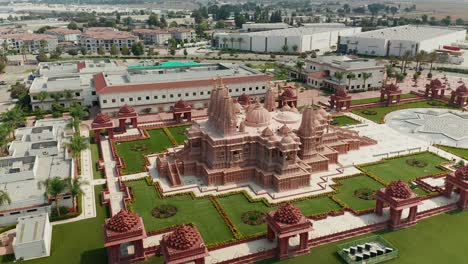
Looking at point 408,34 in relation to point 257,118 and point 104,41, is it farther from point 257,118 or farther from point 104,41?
point 257,118

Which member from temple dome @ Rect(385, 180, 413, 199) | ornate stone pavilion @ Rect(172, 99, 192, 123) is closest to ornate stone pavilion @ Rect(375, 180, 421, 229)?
temple dome @ Rect(385, 180, 413, 199)

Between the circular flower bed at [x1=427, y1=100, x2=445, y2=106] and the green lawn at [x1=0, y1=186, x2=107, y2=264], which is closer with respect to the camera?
the green lawn at [x1=0, y1=186, x2=107, y2=264]

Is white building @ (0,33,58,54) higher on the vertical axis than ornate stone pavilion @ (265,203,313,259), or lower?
higher

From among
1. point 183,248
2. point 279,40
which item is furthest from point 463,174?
point 279,40

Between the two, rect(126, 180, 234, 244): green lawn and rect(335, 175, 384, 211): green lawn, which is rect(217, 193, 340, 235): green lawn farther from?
rect(335, 175, 384, 211): green lawn

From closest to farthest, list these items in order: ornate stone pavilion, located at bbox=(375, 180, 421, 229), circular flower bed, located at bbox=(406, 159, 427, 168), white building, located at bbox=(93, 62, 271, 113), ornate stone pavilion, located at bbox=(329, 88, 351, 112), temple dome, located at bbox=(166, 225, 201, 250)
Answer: temple dome, located at bbox=(166, 225, 201, 250), ornate stone pavilion, located at bbox=(375, 180, 421, 229), circular flower bed, located at bbox=(406, 159, 427, 168), white building, located at bbox=(93, 62, 271, 113), ornate stone pavilion, located at bbox=(329, 88, 351, 112)

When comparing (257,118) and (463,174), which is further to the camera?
(257,118)

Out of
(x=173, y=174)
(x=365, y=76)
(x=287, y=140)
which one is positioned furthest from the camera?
(x=365, y=76)
